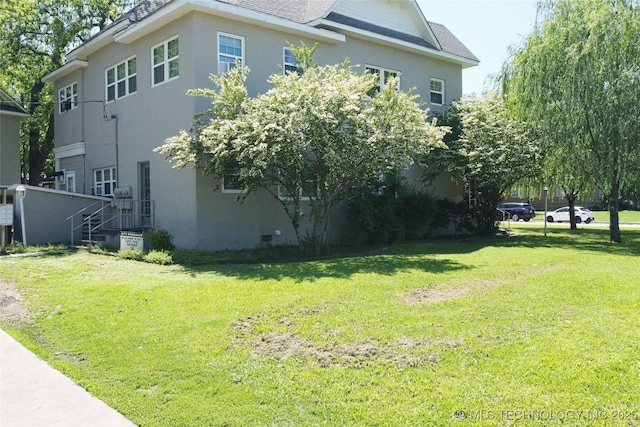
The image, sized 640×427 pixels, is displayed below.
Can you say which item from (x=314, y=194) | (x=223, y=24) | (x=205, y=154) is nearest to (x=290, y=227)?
(x=314, y=194)

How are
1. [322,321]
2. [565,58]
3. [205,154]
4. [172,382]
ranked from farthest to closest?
[565,58] → [205,154] → [322,321] → [172,382]

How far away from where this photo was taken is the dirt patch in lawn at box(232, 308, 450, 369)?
5.34 metres

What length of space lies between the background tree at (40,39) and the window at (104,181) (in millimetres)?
8127

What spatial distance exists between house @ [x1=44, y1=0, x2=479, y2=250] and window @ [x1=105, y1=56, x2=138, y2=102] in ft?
0.14

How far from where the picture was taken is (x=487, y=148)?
18219 mm

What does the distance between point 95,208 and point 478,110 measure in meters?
14.2

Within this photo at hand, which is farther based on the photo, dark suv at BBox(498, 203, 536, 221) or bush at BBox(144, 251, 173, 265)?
dark suv at BBox(498, 203, 536, 221)

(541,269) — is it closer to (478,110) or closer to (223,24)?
(478,110)

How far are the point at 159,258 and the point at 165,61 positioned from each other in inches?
266

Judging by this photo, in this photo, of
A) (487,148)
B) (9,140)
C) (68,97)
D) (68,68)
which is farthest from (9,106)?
(487,148)

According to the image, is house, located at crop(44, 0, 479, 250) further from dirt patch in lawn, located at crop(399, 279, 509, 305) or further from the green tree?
dirt patch in lawn, located at crop(399, 279, 509, 305)

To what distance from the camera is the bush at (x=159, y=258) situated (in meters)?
12.4

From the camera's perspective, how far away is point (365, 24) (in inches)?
753

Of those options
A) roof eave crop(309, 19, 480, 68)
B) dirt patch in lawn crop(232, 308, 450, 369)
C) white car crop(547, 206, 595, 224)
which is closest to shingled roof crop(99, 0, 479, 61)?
roof eave crop(309, 19, 480, 68)
